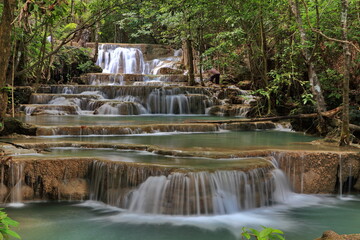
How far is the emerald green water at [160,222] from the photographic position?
4941mm

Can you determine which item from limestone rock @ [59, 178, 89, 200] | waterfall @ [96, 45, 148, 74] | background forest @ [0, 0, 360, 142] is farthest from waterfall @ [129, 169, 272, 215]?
waterfall @ [96, 45, 148, 74]

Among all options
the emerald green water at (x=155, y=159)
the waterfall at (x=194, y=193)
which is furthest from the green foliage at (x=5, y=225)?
the emerald green water at (x=155, y=159)

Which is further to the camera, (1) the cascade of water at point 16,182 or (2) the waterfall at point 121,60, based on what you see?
(2) the waterfall at point 121,60

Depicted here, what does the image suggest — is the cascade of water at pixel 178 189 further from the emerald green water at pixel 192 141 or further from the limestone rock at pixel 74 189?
the emerald green water at pixel 192 141

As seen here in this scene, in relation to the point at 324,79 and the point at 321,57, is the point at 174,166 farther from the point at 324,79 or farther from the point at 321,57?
the point at 321,57

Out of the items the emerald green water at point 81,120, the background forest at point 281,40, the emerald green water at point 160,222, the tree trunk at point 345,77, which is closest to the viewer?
the emerald green water at point 160,222

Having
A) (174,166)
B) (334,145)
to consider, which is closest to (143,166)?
(174,166)

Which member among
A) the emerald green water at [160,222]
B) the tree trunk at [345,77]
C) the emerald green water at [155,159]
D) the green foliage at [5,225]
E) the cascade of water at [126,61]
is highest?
the cascade of water at [126,61]

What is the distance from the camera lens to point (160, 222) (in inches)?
211

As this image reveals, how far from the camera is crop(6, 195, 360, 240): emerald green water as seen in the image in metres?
4.94

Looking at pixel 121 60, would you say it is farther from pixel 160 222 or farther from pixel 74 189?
pixel 160 222

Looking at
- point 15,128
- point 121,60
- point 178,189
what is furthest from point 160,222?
point 121,60

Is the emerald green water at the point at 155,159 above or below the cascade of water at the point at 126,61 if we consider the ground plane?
below

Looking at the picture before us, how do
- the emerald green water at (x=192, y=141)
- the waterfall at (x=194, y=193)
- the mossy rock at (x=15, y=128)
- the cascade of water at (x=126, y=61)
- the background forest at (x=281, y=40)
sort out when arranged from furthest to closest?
the cascade of water at (x=126, y=61)
the mossy rock at (x=15, y=128)
the background forest at (x=281, y=40)
the emerald green water at (x=192, y=141)
the waterfall at (x=194, y=193)
